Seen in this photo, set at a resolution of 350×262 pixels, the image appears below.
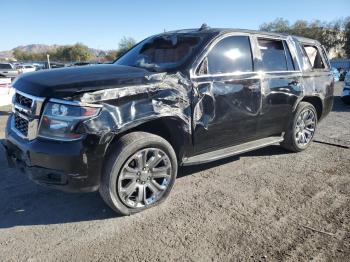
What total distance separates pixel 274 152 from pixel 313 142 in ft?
3.89

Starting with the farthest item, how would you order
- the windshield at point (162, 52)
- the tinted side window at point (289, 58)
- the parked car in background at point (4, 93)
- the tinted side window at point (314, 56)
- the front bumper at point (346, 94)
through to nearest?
the front bumper at point (346, 94) → the parked car in background at point (4, 93) → the tinted side window at point (314, 56) → the tinted side window at point (289, 58) → the windshield at point (162, 52)

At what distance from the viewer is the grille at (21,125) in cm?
359

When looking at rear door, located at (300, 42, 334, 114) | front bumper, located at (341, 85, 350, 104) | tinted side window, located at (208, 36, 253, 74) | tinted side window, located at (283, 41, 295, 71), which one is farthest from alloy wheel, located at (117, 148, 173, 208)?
front bumper, located at (341, 85, 350, 104)

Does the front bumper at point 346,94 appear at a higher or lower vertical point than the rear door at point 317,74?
lower

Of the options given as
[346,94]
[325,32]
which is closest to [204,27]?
[346,94]

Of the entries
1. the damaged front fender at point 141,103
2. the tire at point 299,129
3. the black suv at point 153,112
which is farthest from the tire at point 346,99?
the damaged front fender at point 141,103

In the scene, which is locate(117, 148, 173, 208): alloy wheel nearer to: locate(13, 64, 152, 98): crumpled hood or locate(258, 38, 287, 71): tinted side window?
locate(13, 64, 152, 98): crumpled hood

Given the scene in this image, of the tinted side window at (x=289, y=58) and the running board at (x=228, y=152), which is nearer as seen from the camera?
the running board at (x=228, y=152)

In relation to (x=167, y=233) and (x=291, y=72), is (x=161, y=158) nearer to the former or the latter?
(x=167, y=233)

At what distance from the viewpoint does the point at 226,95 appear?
14.3 feet

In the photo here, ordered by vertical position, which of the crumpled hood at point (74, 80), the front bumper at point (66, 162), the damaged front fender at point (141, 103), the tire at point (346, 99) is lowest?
the tire at point (346, 99)

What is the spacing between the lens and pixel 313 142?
6.74m

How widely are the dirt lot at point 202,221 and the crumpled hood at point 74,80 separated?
1.30 metres

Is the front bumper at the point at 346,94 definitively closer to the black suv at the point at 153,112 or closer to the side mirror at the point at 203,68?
the black suv at the point at 153,112
